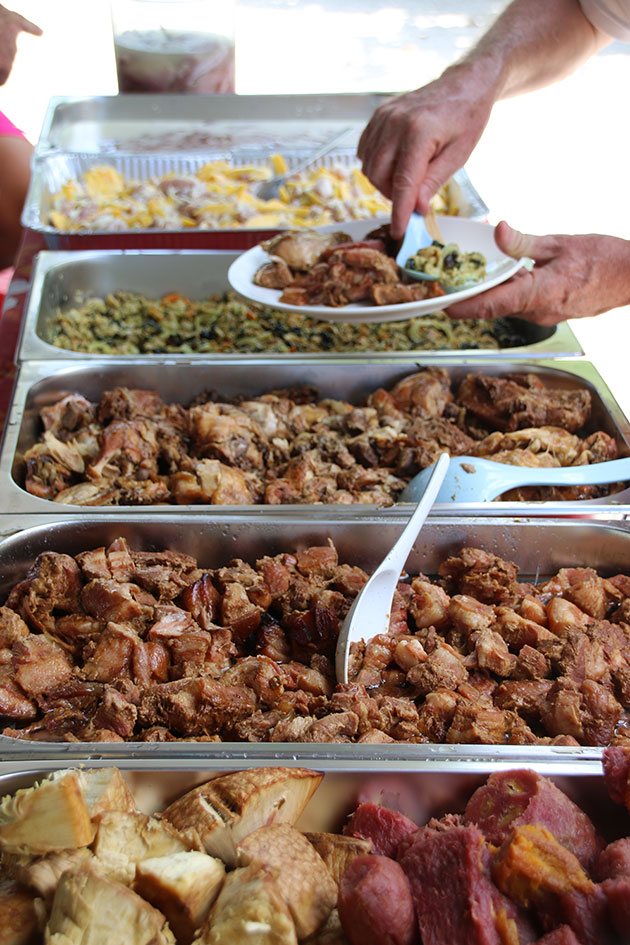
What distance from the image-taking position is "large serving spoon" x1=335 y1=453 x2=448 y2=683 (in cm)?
163

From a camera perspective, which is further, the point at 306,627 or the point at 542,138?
the point at 542,138

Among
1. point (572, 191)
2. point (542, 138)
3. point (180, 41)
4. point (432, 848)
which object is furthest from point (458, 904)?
point (542, 138)

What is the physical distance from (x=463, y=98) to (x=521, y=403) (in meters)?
1.06

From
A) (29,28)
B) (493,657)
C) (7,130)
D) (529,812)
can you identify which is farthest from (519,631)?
(7,130)

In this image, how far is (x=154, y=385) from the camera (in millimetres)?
2559

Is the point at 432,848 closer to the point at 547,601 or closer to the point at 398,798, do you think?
the point at 398,798

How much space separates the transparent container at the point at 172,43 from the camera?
13.8 ft

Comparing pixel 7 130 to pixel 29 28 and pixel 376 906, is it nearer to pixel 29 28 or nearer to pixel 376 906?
pixel 29 28

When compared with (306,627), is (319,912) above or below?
above

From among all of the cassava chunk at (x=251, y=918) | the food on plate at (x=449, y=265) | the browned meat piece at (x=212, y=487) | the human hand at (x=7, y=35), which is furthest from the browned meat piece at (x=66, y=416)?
the human hand at (x=7, y=35)

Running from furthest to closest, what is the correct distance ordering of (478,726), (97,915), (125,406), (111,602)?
(125,406)
(111,602)
(478,726)
(97,915)

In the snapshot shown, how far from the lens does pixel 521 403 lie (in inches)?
93.0

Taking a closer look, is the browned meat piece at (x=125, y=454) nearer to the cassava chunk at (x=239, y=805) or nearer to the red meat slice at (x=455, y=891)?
the cassava chunk at (x=239, y=805)

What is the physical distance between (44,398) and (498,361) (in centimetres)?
125
